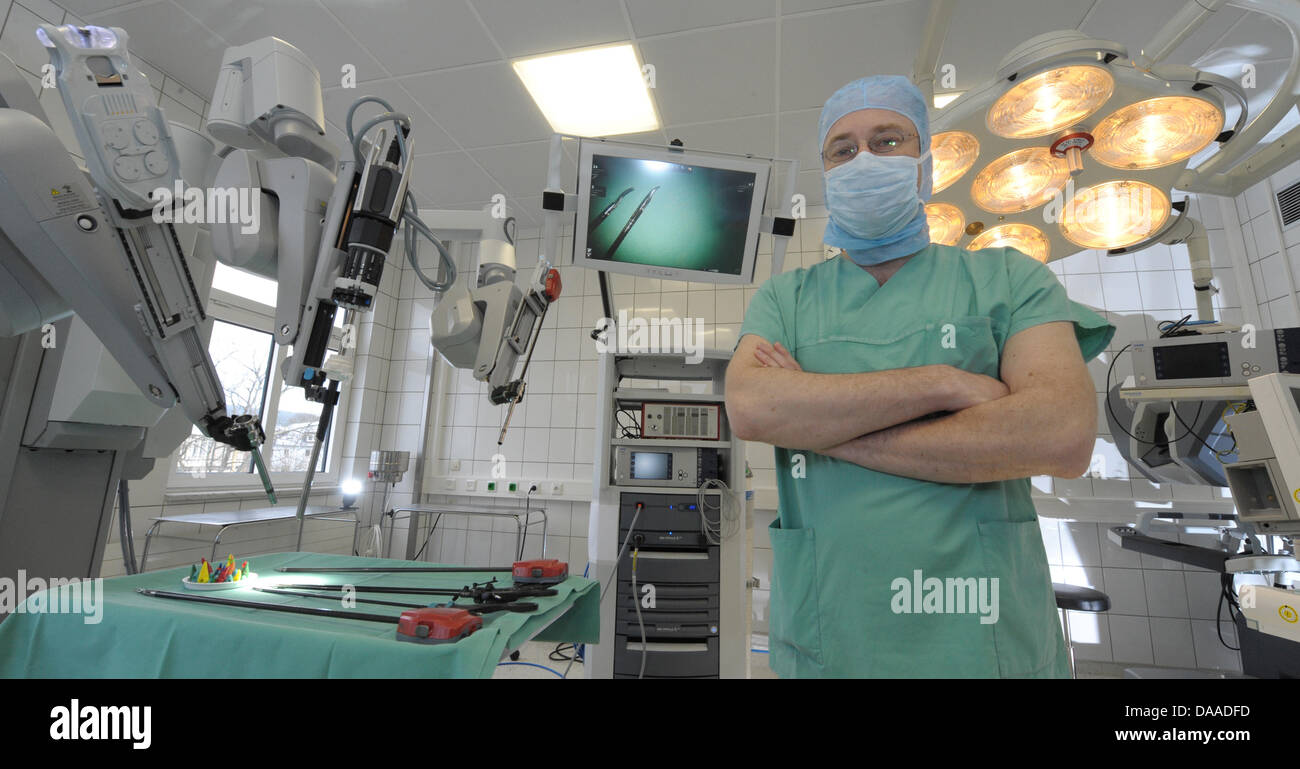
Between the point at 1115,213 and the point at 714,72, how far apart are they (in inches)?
73.6

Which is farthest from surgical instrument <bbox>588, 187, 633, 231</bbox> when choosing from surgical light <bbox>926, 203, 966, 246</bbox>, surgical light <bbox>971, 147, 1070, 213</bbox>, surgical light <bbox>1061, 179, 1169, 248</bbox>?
surgical light <bbox>1061, 179, 1169, 248</bbox>

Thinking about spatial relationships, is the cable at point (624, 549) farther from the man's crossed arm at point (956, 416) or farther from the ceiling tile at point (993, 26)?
the ceiling tile at point (993, 26)

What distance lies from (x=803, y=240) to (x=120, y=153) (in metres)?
3.62

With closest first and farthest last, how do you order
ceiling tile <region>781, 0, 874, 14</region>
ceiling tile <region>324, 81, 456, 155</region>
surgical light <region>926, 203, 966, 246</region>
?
1. surgical light <region>926, 203, 966, 246</region>
2. ceiling tile <region>781, 0, 874, 14</region>
3. ceiling tile <region>324, 81, 456, 155</region>

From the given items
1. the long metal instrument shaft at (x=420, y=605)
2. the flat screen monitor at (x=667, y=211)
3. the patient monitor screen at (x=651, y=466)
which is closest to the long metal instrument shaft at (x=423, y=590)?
the long metal instrument shaft at (x=420, y=605)

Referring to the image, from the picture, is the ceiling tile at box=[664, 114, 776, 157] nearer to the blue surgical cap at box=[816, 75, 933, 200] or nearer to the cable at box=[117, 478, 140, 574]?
the blue surgical cap at box=[816, 75, 933, 200]

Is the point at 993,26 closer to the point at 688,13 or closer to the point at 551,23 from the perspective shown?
the point at 688,13

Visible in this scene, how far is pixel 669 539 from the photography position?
208 centimetres

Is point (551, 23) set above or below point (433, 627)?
above

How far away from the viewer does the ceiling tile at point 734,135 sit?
3.02 metres

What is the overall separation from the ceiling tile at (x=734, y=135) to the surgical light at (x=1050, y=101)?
5.45ft

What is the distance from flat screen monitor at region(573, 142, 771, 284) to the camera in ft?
5.47

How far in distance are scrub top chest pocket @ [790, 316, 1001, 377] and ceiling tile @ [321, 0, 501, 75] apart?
2.53 m

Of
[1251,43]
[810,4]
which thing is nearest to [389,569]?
[810,4]
